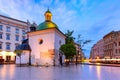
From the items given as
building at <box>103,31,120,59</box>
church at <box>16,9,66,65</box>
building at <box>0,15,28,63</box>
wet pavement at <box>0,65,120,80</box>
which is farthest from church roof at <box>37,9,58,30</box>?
building at <box>103,31,120,59</box>

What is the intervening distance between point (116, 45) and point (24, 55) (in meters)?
37.6

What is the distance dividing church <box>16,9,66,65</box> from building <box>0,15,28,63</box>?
16187 millimetres

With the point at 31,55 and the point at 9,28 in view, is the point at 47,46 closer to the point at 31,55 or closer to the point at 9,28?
the point at 31,55

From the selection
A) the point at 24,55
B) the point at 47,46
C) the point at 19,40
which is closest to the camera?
the point at 47,46

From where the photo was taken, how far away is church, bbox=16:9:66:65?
3375 centimetres

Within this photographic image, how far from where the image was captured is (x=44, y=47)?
3469 centimetres

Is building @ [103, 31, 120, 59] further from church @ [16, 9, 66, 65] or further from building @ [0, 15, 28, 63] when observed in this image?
building @ [0, 15, 28, 63]

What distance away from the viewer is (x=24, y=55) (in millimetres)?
36688

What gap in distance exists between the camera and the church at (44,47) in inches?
1329

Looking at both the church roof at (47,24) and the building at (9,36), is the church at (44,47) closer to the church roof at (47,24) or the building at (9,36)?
the church roof at (47,24)

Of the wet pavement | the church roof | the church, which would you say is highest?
the church roof

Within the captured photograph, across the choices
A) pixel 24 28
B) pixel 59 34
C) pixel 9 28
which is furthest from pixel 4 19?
pixel 59 34

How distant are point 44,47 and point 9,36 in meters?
23.8

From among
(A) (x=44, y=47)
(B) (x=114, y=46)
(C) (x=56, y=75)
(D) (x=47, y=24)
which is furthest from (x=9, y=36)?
(C) (x=56, y=75)
